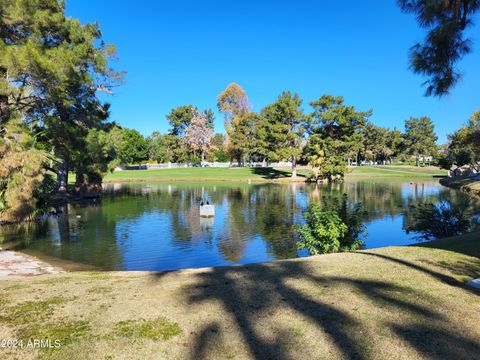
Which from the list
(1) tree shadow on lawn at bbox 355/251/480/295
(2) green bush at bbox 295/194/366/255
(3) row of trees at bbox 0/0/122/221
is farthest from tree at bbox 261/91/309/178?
(1) tree shadow on lawn at bbox 355/251/480/295

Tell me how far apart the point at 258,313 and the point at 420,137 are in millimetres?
122482

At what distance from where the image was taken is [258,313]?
555 centimetres

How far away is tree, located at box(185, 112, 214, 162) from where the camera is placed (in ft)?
293

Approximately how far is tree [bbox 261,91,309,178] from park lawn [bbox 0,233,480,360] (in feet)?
185

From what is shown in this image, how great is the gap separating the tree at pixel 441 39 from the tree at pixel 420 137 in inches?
4256

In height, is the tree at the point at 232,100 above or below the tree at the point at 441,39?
above

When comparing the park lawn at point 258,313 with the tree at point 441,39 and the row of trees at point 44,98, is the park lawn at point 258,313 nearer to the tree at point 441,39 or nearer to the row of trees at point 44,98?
the tree at point 441,39

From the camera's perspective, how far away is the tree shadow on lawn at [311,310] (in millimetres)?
4480

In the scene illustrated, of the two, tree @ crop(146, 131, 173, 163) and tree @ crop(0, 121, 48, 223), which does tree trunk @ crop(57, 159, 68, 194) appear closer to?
tree @ crop(0, 121, 48, 223)

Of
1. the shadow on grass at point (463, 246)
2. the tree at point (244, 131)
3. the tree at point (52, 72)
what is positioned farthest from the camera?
the tree at point (244, 131)

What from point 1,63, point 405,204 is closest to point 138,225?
point 1,63

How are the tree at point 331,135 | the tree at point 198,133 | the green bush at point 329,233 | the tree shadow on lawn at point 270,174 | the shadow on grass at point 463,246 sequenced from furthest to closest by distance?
the tree at point 198,133
the tree shadow on lawn at point 270,174
the tree at point 331,135
the green bush at point 329,233
the shadow on grass at point 463,246

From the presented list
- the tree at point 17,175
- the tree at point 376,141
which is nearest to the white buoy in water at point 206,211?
the tree at point 17,175

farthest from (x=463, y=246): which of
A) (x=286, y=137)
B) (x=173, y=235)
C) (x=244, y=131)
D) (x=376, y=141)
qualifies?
(x=376, y=141)
